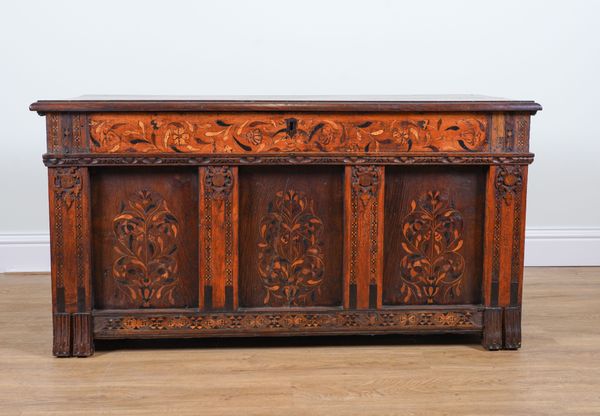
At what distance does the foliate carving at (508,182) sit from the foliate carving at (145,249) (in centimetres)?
107

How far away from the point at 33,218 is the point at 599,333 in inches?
100

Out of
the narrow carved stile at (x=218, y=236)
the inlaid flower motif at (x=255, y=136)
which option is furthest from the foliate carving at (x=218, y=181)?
the inlaid flower motif at (x=255, y=136)

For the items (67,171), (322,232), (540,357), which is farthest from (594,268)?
(67,171)

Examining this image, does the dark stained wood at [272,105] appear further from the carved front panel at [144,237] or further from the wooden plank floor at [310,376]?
the wooden plank floor at [310,376]

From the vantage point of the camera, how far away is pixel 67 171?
9.70ft

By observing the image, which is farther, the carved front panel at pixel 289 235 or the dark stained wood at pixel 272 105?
the carved front panel at pixel 289 235

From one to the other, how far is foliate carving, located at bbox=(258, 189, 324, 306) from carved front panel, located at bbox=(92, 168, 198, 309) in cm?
24

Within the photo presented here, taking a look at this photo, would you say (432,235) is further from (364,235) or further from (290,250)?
(290,250)

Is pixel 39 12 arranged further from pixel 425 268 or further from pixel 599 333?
pixel 599 333

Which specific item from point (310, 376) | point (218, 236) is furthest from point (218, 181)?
point (310, 376)

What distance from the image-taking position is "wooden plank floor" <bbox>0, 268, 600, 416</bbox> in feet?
8.43

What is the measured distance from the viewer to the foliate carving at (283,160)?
2.95 metres

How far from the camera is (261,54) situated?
169 inches

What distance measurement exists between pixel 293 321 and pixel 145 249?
54 cm
